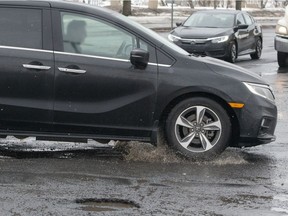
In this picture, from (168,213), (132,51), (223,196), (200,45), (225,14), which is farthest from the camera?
(225,14)

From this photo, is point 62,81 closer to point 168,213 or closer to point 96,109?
point 96,109

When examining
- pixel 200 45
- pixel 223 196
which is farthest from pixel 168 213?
pixel 200 45

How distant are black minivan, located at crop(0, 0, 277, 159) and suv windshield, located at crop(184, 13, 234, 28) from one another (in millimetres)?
12086

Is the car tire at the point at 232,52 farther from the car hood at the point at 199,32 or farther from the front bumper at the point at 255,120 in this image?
the front bumper at the point at 255,120

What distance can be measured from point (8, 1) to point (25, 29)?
37 centimetres

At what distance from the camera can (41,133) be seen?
715 centimetres

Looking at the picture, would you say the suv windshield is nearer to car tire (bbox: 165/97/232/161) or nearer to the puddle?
the puddle

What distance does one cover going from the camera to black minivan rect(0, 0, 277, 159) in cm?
702

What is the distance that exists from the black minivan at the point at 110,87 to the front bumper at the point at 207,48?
1058 centimetres

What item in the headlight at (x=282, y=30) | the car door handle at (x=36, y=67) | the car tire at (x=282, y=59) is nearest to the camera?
Result: the car door handle at (x=36, y=67)

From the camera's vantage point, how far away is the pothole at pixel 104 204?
5.49 m

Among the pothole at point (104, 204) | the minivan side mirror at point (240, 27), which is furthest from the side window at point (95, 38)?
the minivan side mirror at point (240, 27)

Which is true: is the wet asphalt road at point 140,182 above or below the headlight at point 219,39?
above

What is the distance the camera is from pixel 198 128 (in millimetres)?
7215
